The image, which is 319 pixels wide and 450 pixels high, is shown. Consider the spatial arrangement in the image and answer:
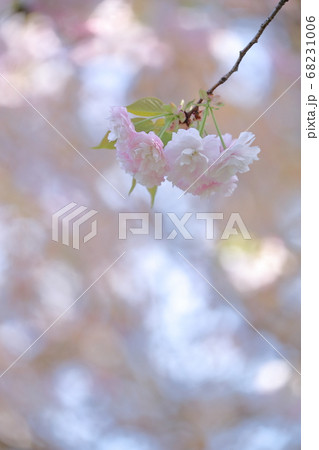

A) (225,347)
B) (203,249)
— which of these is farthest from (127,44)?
(225,347)

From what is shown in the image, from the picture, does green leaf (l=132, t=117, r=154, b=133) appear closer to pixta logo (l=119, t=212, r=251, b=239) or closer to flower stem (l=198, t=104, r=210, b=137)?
flower stem (l=198, t=104, r=210, b=137)

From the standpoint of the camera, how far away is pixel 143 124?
623mm

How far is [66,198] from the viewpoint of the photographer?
2.46 ft

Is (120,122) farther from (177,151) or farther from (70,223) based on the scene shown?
(70,223)

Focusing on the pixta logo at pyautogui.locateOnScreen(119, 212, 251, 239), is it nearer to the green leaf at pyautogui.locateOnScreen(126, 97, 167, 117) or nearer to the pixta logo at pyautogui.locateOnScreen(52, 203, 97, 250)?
the pixta logo at pyautogui.locateOnScreen(52, 203, 97, 250)

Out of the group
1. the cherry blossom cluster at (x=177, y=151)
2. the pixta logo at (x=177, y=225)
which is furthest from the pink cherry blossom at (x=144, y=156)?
the pixta logo at (x=177, y=225)

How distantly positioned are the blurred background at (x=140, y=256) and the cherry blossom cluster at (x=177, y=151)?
105 mm

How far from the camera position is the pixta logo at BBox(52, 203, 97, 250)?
2.44 feet

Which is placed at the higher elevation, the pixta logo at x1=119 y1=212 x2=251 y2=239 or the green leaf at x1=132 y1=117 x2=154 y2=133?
the green leaf at x1=132 y1=117 x2=154 y2=133

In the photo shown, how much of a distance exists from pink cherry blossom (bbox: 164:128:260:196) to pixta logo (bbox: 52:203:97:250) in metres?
0.18

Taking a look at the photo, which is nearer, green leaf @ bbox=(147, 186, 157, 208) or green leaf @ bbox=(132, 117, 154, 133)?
green leaf @ bbox=(132, 117, 154, 133)

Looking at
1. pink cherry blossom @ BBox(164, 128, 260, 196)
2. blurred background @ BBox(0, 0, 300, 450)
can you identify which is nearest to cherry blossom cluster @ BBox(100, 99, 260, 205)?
pink cherry blossom @ BBox(164, 128, 260, 196)

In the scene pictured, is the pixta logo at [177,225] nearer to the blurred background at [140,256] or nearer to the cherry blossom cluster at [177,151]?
the blurred background at [140,256]

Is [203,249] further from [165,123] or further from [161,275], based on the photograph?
[165,123]
